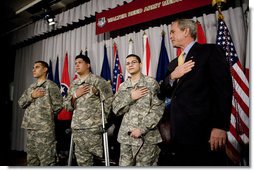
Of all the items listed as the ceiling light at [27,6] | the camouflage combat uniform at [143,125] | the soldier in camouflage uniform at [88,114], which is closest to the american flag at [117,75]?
the soldier in camouflage uniform at [88,114]

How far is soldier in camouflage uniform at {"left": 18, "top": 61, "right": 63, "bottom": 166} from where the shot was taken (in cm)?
162

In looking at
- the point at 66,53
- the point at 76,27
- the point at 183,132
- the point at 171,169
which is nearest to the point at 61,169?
the point at 171,169

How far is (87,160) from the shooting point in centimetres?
157

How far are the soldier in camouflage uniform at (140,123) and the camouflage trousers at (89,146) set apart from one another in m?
0.23

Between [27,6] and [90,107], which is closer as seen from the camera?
[90,107]

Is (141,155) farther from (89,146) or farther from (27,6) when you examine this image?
(27,6)

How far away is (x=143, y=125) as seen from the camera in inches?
53.9

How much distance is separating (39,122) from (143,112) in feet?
2.58

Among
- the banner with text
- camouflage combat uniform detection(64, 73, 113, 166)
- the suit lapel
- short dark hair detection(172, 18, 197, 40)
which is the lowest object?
camouflage combat uniform detection(64, 73, 113, 166)

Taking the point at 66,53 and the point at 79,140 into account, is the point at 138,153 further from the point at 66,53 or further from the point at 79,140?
the point at 66,53

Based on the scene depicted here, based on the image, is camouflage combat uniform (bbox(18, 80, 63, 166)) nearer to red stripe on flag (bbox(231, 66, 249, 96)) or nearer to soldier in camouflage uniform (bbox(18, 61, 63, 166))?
soldier in camouflage uniform (bbox(18, 61, 63, 166))

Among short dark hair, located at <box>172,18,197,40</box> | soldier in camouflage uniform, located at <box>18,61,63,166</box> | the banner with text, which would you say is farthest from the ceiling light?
short dark hair, located at <box>172,18,197,40</box>

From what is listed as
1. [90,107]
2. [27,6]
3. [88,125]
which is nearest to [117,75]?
[90,107]

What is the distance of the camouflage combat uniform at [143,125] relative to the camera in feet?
4.45
